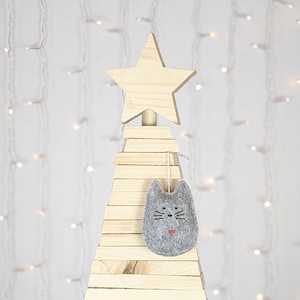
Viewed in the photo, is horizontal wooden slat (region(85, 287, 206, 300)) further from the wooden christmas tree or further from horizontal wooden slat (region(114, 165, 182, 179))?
horizontal wooden slat (region(114, 165, 182, 179))

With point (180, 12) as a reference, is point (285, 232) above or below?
below

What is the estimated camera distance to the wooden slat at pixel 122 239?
123 centimetres

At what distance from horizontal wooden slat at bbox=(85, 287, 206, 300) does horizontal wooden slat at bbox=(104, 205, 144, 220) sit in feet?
0.53

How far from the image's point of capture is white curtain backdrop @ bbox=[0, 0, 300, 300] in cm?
190

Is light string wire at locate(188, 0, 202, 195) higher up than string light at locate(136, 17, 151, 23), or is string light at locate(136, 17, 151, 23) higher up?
string light at locate(136, 17, 151, 23)

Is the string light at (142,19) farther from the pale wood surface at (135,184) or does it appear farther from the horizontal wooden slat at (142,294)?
the horizontal wooden slat at (142,294)

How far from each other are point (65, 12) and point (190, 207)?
40.7 inches

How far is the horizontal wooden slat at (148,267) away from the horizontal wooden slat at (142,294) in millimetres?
39

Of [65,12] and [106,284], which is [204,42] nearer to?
[65,12]

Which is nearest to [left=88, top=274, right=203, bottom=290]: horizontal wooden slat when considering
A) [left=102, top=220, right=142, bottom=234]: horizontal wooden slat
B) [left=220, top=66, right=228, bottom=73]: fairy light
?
[left=102, top=220, right=142, bottom=234]: horizontal wooden slat

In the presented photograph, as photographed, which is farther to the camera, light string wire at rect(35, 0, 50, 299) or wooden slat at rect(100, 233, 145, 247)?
light string wire at rect(35, 0, 50, 299)

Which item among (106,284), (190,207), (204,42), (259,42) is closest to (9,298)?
(106,284)

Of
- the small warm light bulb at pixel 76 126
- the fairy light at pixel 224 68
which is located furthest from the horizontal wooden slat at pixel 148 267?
the fairy light at pixel 224 68

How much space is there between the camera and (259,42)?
193 centimetres
